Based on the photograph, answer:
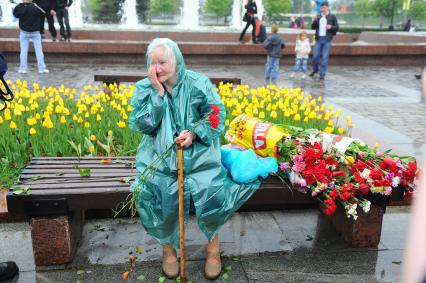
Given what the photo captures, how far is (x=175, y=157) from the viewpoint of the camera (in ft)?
9.01

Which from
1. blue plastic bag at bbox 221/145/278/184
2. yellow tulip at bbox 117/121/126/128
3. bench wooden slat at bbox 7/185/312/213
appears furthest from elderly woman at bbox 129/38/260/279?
yellow tulip at bbox 117/121/126/128

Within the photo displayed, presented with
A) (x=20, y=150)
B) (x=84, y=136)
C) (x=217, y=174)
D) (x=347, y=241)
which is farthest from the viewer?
(x=84, y=136)

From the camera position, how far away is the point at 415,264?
33.8 inches

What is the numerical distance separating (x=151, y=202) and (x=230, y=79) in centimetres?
515

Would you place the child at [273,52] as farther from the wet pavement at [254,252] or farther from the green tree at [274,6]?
the green tree at [274,6]

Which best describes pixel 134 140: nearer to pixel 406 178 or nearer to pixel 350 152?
pixel 350 152

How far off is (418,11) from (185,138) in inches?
2290

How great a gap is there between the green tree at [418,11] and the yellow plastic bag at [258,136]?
184 ft

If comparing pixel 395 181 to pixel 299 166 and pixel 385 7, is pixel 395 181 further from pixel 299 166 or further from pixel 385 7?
pixel 385 7

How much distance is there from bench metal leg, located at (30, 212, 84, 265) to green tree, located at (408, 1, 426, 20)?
188ft

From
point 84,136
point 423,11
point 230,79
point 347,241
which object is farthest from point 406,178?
point 423,11

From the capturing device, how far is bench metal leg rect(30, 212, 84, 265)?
298 centimetres

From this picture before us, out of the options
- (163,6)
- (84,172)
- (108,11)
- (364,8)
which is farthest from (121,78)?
(364,8)

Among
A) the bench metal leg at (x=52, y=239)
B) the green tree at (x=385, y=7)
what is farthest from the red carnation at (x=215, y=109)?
the green tree at (x=385, y=7)
